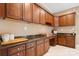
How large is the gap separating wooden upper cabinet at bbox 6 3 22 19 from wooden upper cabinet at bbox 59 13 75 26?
13.3 ft

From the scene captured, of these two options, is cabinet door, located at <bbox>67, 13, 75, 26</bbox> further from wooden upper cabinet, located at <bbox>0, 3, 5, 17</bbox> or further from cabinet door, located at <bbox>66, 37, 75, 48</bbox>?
wooden upper cabinet, located at <bbox>0, 3, 5, 17</bbox>

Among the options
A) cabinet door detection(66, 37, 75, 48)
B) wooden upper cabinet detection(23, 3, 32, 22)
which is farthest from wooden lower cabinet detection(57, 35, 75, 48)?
wooden upper cabinet detection(23, 3, 32, 22)

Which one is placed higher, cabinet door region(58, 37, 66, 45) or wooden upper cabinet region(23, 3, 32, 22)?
wooden upper cabinet region(23, 3, 32, 22)

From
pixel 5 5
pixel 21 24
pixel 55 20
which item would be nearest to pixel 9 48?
pixel 5 5

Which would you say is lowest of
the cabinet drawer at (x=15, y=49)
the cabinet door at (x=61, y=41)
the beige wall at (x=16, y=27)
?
the cabinet door at (x=61, y=41)

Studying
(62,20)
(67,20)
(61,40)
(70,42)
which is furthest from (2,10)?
(62,20)

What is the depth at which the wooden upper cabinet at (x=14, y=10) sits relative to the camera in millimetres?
2097

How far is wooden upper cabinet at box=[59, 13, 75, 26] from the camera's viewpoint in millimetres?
5807

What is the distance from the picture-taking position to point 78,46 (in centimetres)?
514

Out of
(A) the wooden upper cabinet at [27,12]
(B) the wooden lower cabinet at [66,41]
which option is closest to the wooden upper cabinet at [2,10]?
(A) the wooden upper cabinet at [27,12]

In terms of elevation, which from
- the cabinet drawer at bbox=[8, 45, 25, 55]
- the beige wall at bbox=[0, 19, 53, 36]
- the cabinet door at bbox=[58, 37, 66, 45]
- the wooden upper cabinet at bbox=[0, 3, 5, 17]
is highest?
the wooden upper cabinet at bbox=[0, 3, 5, 17]

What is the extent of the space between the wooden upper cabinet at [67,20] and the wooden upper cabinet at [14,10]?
4046 mm

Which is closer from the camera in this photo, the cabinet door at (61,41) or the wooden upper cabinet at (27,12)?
the wooden upper cabinet at (27,12)

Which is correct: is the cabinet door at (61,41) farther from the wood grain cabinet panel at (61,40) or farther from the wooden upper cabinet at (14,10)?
the wooden upper cabinet at (14,10)
